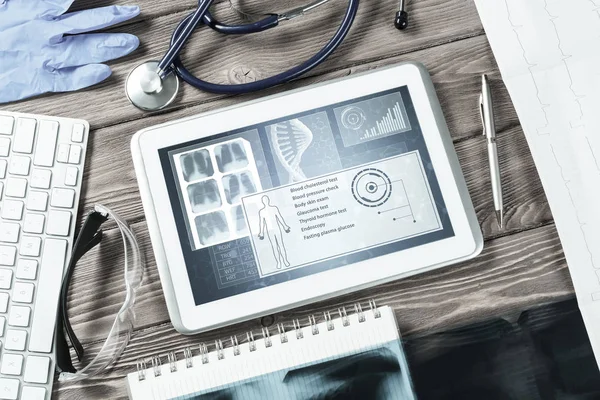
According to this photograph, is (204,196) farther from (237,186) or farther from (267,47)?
(267,47)

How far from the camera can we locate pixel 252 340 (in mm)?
655

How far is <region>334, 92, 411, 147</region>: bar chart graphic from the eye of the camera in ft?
2.21

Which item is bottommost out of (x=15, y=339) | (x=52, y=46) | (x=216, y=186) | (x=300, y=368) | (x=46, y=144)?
(x=300, y=368)

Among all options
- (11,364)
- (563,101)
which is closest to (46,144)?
(11,364)

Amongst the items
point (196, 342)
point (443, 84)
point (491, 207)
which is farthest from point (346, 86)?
point (196, 342)

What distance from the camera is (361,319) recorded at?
0.65 meters

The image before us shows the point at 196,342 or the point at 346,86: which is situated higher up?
the point at 346,86

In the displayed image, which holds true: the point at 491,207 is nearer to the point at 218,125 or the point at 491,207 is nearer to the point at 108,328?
the point at 218,125

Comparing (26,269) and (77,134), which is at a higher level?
(77,134)

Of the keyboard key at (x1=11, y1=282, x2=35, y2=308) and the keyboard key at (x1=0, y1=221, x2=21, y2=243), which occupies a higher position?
the keyboard key at (x1=0, y1=221, x2=21, y2=243)

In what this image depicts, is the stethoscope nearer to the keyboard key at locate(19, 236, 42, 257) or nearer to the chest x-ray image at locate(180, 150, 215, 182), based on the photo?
the chest x-ray image at locate(180, 150, 215, 182)

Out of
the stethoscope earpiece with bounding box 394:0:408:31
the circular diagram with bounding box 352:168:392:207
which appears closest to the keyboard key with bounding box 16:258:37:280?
the circular diagram with bounding box 352:168:392:207

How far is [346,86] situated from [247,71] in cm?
12

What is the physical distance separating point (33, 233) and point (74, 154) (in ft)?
0.32
